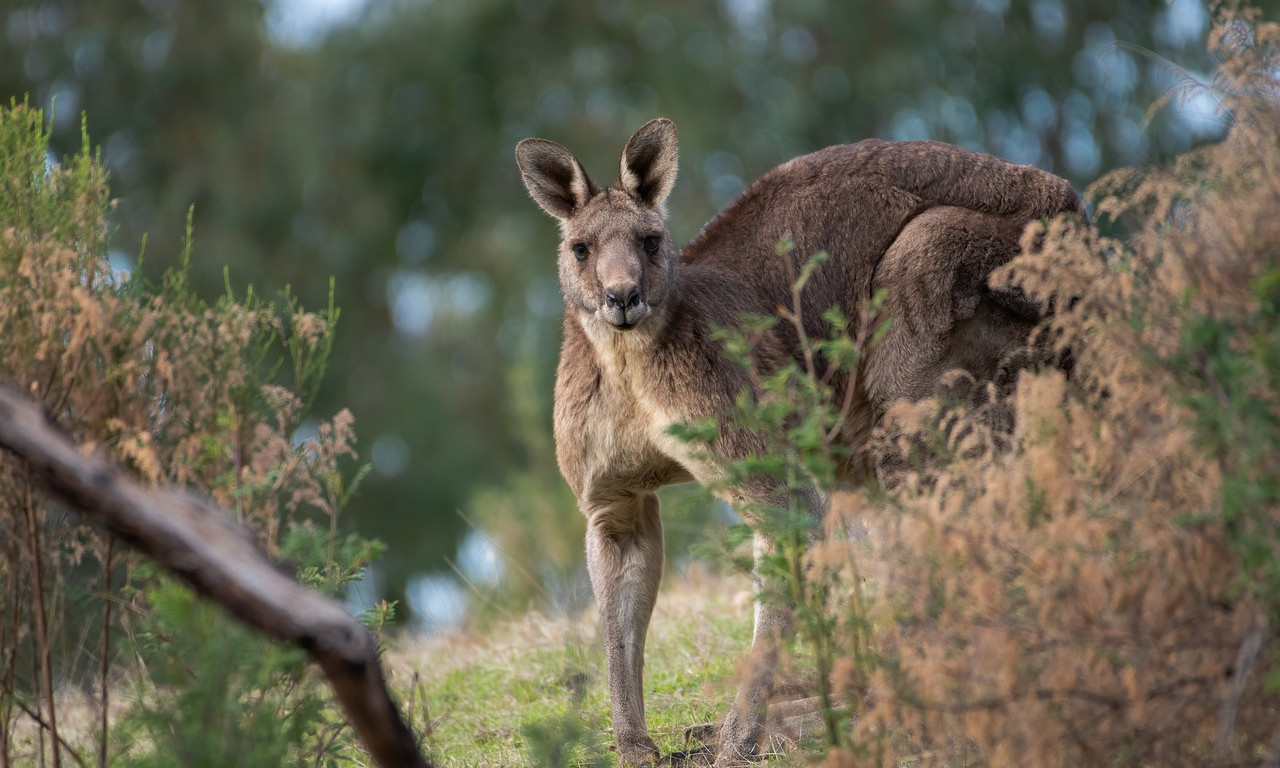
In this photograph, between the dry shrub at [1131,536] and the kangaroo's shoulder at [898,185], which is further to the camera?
the kangaroo's shoulder at [898,185]

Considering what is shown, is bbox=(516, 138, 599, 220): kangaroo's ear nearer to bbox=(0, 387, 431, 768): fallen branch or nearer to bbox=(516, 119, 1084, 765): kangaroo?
bbox=(516, 119, 1084, 765): kangaroo

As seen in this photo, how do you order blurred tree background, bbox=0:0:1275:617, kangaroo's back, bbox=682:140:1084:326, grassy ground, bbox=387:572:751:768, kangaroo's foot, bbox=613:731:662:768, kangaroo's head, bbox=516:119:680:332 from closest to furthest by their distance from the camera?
kangaroo's foot, bbox=613:731:662:768 → kangaroo's head, bbox=516:119:680:332 → grassy ground, bbox=387:572:751:768 → kangaroo's back, bbox=682:140:1084:326 → blurred tree background, bbox=0:0:1275:617

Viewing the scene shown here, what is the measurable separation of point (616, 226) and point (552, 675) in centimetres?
222

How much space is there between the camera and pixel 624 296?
5.04m

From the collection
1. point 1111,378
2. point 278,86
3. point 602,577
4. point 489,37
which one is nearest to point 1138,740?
point 1111,378

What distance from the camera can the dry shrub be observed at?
3.15m

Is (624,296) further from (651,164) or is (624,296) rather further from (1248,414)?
(1248,414)

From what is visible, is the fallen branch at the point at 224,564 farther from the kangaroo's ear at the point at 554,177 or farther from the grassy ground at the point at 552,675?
the kangaroo's ear at the point at 554,177

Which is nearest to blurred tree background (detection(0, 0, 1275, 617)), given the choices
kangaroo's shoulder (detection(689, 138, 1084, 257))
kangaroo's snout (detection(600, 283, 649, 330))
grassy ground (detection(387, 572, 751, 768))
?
grassy ground (detection(387, 572, 751, 768))

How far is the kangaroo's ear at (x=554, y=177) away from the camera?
554 cm

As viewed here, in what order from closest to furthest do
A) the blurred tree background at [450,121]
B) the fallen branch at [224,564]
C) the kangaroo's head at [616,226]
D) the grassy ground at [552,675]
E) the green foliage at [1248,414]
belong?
the green foliage at [1248,414] < the fallen branch at [224,564] < the kangaroo's head at [616,226] < the grassy ground at [552,675] < the blurred tree background at [450,121]

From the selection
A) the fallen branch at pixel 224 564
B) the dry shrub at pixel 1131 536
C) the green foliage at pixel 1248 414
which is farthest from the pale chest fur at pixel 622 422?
the green foliage at pixel 1248 414

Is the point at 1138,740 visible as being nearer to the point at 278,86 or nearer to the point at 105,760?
the point at 105,760

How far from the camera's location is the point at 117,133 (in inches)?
814
